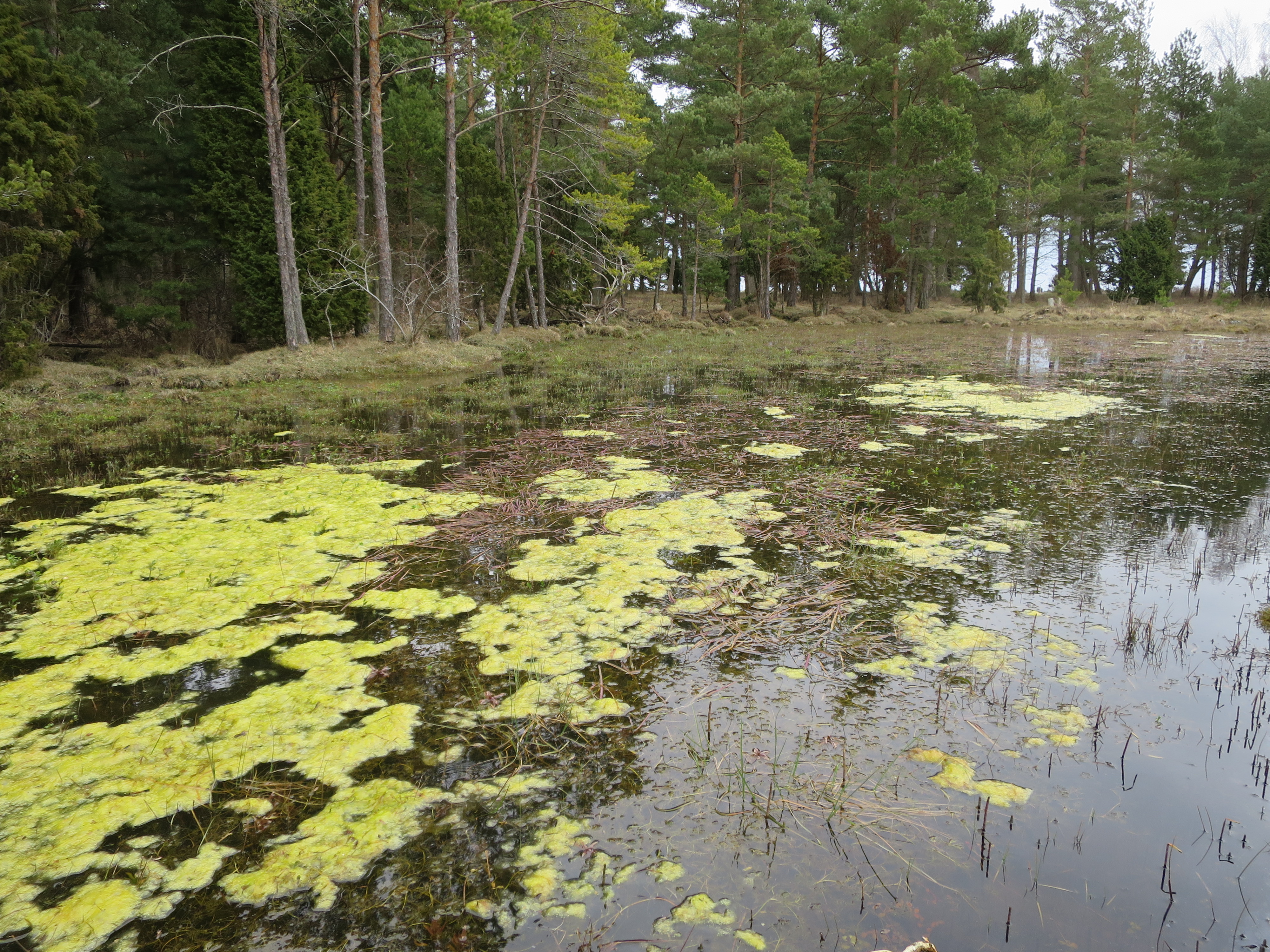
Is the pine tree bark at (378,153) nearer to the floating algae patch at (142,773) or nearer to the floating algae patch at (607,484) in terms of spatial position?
the floating algae patch at (607,484)

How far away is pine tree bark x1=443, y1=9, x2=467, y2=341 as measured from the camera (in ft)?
56.4

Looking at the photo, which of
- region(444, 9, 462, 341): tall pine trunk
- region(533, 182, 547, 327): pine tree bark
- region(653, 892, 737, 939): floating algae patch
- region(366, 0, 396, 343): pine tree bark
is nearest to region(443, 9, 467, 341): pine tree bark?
region(444, 9, 462, 341): tall pine trunk

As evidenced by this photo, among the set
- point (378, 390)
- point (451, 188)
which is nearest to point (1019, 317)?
point (451, 188)

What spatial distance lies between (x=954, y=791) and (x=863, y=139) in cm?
3794

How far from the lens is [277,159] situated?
15.1 metres

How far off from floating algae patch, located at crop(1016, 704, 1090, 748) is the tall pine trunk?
17208 millimetres

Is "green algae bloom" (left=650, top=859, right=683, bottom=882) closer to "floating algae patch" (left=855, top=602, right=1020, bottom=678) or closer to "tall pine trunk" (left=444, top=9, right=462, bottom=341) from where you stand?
"floating algae patch" (left=855, top=602, right=1020, bottom=678)

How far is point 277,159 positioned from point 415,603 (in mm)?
14491

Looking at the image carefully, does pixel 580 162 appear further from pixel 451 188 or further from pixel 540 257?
pixel 451 188

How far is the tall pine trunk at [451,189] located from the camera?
678 inches

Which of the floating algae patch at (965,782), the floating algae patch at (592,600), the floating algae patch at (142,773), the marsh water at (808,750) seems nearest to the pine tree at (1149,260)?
the marsh water at (808,750)

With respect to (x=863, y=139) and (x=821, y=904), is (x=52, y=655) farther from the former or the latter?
(x=863, y=139)

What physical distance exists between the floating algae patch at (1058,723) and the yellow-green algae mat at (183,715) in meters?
2.03

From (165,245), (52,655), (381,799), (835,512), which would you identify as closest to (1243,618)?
(835,512)
